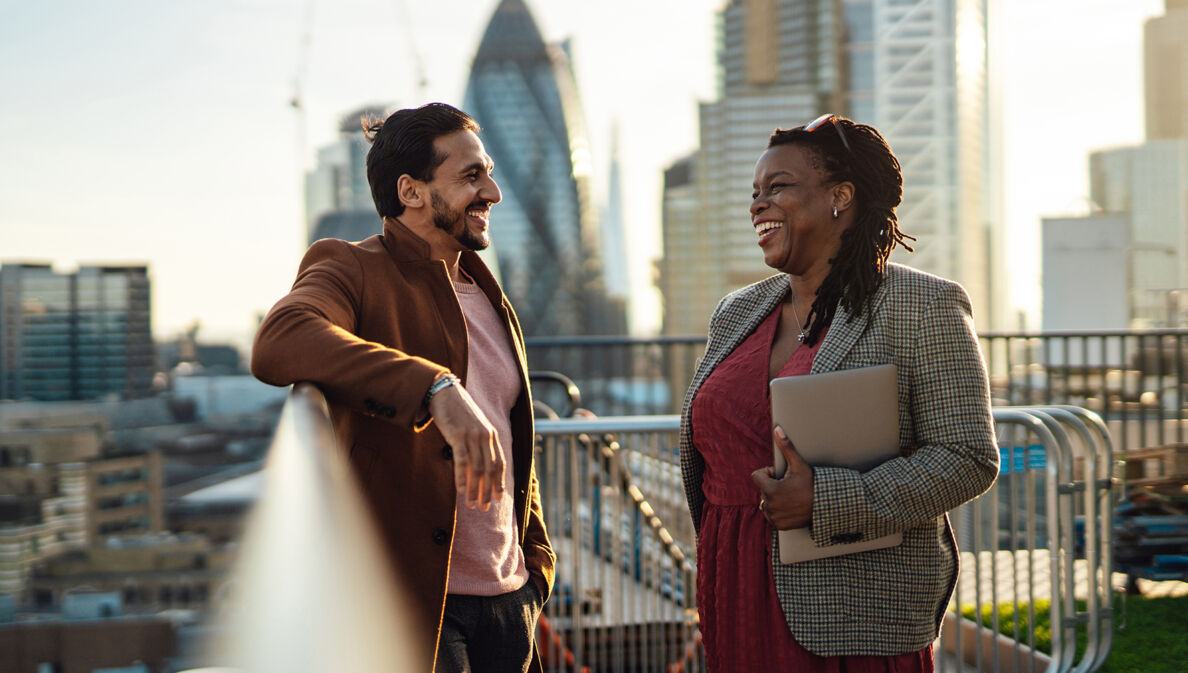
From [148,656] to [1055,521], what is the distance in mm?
43208

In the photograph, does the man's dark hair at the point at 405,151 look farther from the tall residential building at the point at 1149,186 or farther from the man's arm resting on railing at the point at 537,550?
the tall residential building at the point at 1149,186

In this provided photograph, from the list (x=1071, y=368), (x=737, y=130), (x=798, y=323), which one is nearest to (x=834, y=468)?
(x=798, y=323)

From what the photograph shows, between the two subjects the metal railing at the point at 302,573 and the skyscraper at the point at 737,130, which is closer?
the metal railing at the point at 302,573

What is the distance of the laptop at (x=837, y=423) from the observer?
1972 mm

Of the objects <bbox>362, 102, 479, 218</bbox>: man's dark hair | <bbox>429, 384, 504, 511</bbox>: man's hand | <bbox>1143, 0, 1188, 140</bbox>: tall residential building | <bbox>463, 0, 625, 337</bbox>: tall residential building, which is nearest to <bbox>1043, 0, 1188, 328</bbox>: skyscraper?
<bbox>1143, 0, 1188, 140</bbox>: tall residential building

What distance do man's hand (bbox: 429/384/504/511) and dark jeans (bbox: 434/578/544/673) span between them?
0.49 meters

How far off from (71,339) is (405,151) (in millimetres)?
83483

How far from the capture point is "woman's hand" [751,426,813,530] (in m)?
1.95

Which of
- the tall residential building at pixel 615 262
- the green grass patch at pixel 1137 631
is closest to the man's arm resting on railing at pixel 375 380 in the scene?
the green grass patch at pixel 1137 631

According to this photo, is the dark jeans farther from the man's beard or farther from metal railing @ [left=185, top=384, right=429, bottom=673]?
the man's beard

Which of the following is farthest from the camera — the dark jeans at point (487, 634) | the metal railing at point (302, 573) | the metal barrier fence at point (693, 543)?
the metal barrier fence at point (693, 543)

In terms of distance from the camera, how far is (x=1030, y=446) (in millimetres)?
4238

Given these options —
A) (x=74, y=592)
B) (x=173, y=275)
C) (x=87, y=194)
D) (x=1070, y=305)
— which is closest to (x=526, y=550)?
(x=1070, y=305)

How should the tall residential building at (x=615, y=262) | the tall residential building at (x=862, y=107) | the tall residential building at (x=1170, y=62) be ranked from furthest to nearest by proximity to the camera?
1. the tall residential building at (x=615, y=262)
2. the tall residential building at (x=862, y=107)
3. the tall residential building at (x=1170, y=62)
